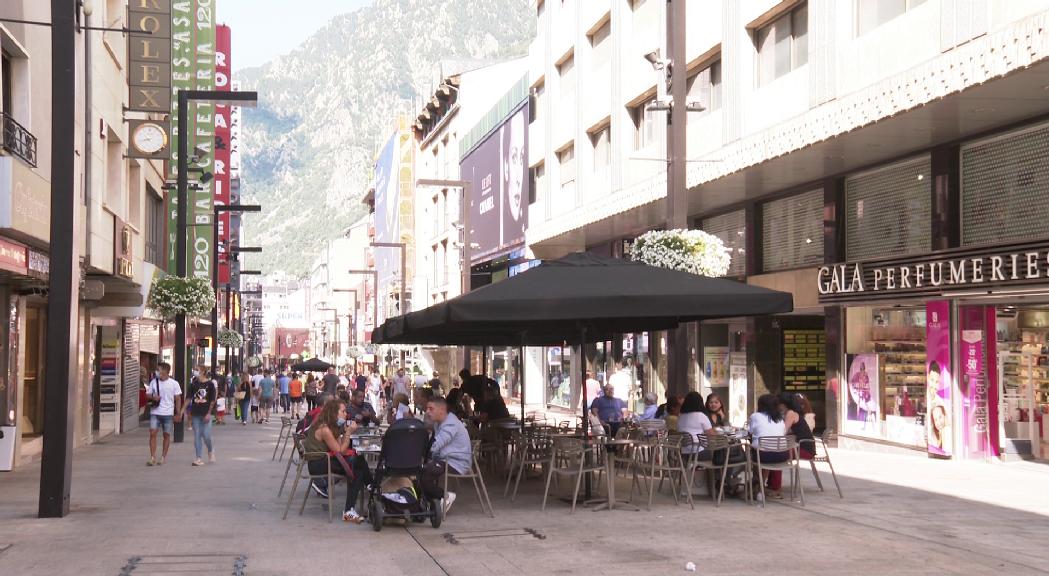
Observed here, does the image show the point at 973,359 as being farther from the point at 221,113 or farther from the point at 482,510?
the point at 221,113

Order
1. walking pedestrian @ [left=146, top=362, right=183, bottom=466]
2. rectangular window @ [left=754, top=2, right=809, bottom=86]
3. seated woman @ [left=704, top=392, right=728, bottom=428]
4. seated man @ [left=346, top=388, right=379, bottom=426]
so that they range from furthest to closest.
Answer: rectangular window @ [left=754, top=2, right=809, bottom=86]
walking pedestrian @ [left=146, top=362, right=183, bottom=466]
seated man @ [left=346, top=388, right=379, bottom=426]
seated woman @ [left=704, top=392, right=728, bottom=428]

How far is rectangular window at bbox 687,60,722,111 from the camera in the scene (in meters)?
25.8

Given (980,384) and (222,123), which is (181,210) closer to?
(980,384)

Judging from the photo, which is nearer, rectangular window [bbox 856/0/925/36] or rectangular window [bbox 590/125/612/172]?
rectangular window [bbox 856/0/925/36]

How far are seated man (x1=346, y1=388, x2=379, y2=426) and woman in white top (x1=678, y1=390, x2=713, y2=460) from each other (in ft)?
18.1

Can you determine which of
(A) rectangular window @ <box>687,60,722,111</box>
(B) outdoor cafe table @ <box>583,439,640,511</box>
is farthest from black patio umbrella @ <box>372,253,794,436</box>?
(A) rectangular window @ <box>687,60,722,111</box>

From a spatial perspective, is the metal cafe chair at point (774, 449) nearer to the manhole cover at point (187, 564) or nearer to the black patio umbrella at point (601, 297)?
the black patio umbrella at point (601, 297)

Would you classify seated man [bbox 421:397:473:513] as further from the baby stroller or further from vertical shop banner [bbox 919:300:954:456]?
vertical shop banner [bbox 919:300:954:456]

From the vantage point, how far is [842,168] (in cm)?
2198

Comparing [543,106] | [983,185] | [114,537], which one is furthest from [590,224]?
[114,537]

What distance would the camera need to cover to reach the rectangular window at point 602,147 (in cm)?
3306

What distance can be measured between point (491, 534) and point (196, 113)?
2538cm

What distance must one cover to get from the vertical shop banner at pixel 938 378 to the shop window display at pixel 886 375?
1.94 feet

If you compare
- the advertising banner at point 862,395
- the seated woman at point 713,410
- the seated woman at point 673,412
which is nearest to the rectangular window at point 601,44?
the advertising banner at point 862,395
